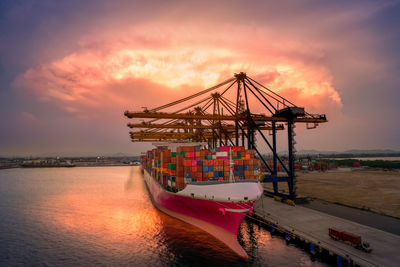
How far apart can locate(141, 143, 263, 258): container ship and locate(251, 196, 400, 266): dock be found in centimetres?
474

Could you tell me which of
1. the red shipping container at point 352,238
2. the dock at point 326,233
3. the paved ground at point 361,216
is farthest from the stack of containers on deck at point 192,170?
the paved ground at point 361,216

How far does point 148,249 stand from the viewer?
66.1 feet

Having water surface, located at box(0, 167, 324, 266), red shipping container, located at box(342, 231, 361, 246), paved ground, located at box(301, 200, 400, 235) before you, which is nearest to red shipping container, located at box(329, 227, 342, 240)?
red shipping container, located at box(342, 231, 361, 246)

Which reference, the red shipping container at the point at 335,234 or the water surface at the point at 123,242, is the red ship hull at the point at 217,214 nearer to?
the water surface at the point at 123,242

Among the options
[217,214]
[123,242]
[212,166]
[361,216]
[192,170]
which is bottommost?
[123,242]

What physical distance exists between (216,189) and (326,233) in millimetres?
10243

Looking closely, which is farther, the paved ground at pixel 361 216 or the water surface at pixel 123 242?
the paved ground at pixel 361 216

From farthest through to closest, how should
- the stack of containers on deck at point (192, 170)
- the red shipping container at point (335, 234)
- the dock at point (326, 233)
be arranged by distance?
the stack of containers on deck at point (192, 170)
the red shipping container at point (335, 234)
the dock at point (326, 233)

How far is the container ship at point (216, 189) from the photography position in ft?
60.7

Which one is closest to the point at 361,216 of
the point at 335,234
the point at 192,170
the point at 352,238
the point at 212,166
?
the point at 335,234

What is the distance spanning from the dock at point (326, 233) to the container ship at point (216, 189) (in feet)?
15.6

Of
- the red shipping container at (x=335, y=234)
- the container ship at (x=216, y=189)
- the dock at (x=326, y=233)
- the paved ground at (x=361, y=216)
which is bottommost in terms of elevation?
the paved ground at (x=361, y=216)

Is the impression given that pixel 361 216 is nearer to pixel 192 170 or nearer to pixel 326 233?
pixel 326 233

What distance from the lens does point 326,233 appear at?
1891 cm
